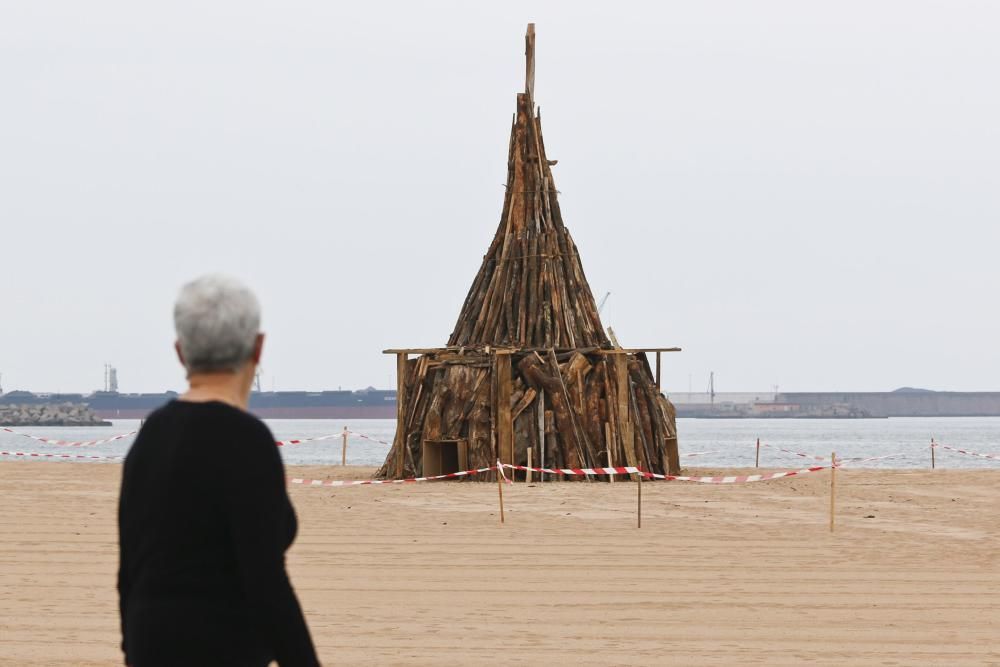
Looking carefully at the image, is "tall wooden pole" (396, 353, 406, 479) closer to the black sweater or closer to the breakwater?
the black sweater

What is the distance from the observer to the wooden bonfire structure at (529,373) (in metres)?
26.7

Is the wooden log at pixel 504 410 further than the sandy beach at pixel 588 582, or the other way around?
the wooden log at pixel 504 410

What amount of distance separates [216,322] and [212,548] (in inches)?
21.7

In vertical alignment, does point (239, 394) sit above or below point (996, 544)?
above

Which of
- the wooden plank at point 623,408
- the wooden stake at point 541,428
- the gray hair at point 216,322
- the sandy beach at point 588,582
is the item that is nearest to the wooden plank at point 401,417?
the wooden stake at point 541,428

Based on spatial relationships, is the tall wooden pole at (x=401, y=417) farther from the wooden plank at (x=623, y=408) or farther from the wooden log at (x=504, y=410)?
the wooden plank at (x=623, y=408)

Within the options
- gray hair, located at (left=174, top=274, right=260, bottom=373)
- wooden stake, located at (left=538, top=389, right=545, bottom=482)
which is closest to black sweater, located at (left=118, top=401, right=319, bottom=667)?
gray hair, located at (left=174, top=274, right=260, bottom=373)

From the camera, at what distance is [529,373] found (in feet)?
87.4

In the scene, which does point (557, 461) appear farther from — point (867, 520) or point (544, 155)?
point (867, 520)

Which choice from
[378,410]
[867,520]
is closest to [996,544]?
[867,520]

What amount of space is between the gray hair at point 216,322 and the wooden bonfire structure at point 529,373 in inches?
889

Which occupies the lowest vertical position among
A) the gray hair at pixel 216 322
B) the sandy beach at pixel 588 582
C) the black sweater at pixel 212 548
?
the sandy beach at pixel 588 582

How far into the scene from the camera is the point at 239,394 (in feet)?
12.7

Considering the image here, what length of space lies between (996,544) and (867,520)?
11.0 ft
